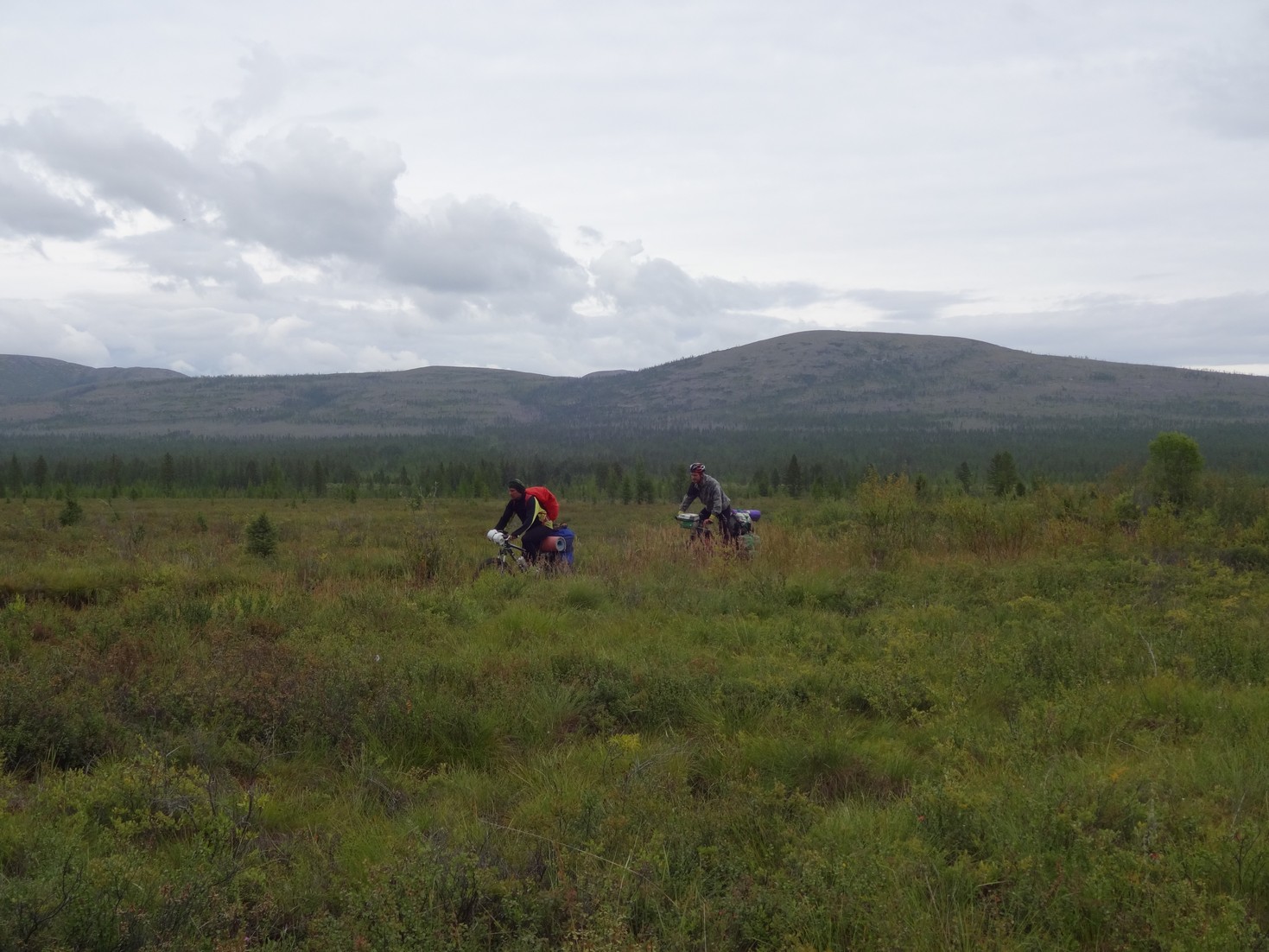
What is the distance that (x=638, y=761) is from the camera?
4.48 m

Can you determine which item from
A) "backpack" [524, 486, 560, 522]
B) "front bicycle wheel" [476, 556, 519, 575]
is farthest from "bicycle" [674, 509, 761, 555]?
"front bicycle wheel" [476, 556, 519, 575]

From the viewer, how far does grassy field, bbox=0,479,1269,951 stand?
3061 mm

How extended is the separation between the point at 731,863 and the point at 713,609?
511 centimetres

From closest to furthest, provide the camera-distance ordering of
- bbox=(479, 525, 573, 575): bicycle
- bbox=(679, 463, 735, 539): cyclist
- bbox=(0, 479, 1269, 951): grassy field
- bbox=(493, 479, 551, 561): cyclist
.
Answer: bbox=(0, 479, 1269, 951): grassy field, bbox=(479, 525, 573, 575): bicycle, bbox=(493, 479, 551, 561): cyclist, bbox=(679, 463, 735, 539): cyclist

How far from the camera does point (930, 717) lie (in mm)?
5375

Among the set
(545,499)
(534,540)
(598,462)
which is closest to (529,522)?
(534,540)

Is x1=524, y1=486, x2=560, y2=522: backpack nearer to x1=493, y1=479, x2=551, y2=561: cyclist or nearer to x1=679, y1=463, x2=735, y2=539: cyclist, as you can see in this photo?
x1=493, y1=479, x2=551, y2=561: cyclist

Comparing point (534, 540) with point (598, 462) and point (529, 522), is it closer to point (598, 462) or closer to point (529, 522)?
point (529, 522)

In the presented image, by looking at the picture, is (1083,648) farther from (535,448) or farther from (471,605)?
(535,448)

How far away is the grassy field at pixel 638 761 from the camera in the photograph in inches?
120

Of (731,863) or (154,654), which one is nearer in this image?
(731,863)

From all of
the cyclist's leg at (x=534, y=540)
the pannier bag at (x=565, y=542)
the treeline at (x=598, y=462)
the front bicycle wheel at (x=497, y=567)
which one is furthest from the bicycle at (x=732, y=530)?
the treeline at (x=598, y=462)

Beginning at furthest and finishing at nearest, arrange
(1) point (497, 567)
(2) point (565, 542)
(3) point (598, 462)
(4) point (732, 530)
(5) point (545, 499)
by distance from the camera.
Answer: (3) point (598, 462) → (4) point (732, 530) → (5) point (545, 499) → (2) point (565, 542) → (1) point (497, 567)

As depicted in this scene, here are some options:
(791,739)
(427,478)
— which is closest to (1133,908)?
(791,739)
